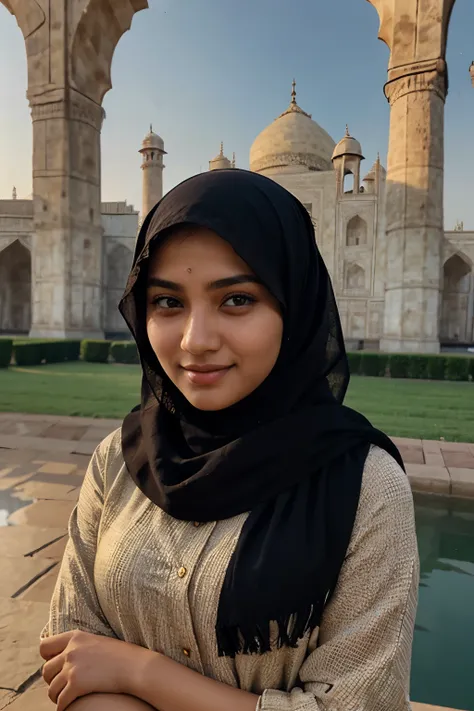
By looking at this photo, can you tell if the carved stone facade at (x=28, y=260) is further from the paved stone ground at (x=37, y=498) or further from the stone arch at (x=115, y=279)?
the paved stone ground at (x=37, y=498)

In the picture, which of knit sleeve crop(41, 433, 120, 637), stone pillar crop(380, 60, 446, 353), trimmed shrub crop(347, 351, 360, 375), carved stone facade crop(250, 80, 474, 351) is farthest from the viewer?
carved stone facade crop(250, 80, 474, 351)

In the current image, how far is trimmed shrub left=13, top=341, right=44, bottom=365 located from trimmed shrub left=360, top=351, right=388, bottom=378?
24.1 feet

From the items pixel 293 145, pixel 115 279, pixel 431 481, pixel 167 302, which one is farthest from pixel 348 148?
pixel 167 302

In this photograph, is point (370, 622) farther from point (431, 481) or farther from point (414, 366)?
point (414, 366)

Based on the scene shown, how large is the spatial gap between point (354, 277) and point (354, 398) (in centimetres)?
1659

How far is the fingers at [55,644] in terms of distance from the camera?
3.03ft

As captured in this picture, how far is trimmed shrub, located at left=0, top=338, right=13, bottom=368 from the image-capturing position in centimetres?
1116

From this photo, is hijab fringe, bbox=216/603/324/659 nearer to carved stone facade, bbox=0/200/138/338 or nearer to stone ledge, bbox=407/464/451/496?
stone ledge, bbox=407/464/451/496

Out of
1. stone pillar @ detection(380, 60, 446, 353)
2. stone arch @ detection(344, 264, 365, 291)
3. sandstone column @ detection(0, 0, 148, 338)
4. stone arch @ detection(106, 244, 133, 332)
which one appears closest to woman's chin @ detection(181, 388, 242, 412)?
stone pillar @ detection(380, 60, 446, 353)

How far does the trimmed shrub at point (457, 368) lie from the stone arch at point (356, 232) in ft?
44.3

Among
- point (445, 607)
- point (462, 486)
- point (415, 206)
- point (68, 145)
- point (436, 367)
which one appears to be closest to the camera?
point (445, 607)

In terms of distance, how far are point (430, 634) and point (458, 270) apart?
79.7 feet

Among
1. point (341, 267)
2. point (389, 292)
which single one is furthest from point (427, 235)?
point (341, 267)

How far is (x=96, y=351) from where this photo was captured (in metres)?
13.5
